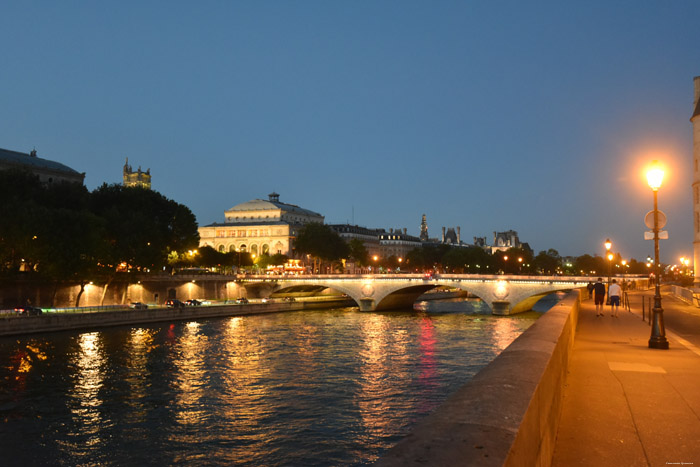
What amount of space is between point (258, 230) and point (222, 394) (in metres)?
132

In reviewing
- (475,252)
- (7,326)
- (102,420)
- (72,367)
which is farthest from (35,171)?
(475,252)

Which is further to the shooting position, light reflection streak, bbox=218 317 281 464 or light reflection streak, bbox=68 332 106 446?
light reflection streak, bbox=68 332 106 446

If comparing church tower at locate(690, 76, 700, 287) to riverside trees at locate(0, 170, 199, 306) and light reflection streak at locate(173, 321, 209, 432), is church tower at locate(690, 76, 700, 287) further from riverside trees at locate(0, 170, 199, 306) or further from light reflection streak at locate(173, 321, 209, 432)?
riverside trees at locate(0, 170, 199, 306)

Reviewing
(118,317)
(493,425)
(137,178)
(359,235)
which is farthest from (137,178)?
(493,425)

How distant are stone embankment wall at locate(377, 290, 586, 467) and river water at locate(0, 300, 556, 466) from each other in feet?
40.8

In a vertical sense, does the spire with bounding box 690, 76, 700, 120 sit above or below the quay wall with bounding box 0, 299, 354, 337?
above

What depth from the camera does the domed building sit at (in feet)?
501

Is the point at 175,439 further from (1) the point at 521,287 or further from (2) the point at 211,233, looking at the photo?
(2) the point at 211,233

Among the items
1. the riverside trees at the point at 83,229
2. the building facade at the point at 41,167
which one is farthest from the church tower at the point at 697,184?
the building facade at the point at 41,167

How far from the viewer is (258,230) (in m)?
156

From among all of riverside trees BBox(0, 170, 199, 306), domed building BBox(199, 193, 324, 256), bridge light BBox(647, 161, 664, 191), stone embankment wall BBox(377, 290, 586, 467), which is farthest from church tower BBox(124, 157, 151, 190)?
stone embankment wall BBox(377, 290, 586, 467)

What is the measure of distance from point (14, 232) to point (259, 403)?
4050 centimetres

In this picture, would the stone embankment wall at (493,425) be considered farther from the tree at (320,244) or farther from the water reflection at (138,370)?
the tree at (320,244)

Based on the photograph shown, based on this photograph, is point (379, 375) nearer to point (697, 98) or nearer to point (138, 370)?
point (138, 370)
